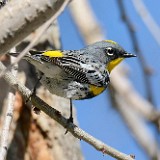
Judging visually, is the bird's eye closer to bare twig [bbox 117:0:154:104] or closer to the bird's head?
the bird's head

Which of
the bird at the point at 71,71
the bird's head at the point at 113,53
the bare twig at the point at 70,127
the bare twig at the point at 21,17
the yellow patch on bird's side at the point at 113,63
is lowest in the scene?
the bare twig at the point at 21,17

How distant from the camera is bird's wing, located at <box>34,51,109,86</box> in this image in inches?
93.5

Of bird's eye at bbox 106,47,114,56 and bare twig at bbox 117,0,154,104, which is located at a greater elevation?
bird's eye at bbox 106,47,114,56

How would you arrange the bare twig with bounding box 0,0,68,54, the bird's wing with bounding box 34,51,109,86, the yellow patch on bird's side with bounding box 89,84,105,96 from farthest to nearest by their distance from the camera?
the yellow patch on bird's side with bounding box 89,84,105,96 < the bird's wing with bounding box 34,51,109,86 < the bare twig with bounding box 0,0,68,54

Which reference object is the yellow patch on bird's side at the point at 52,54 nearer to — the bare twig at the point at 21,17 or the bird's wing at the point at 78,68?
the bird's wing at the point at 78,68

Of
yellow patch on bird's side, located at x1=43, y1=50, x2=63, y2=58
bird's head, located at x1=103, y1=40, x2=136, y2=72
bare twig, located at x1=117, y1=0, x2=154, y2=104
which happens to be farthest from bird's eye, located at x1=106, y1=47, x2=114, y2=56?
yellow patch on bird's side, located at x1=43, y1=50, x2=63, y2=58

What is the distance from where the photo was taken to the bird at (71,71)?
2.36 meters

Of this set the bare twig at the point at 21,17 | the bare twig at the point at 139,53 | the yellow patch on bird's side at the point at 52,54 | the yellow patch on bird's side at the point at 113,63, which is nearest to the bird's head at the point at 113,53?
the yellow patch on bird's side at the point at 113,63

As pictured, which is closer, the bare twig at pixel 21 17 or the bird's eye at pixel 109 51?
the bare twig at pixel 21 17

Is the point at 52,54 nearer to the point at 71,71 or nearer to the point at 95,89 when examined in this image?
the point at 71,71

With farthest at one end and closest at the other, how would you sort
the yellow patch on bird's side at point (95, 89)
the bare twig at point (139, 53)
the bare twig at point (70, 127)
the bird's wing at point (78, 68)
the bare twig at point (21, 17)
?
the yellow patch on bird's side at point (95, 89) < the bird's wing at point (78, 68) < the bare twig at point (139, 53) < the bare twig at point (70, 127) < the bare twig at point (21, 17)

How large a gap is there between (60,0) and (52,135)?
2.33 meters

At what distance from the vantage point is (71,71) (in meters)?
2.49

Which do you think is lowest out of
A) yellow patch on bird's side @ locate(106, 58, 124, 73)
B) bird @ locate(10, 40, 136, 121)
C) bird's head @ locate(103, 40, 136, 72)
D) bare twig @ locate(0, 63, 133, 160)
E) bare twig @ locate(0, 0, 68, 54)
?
bare twig @ locate(0, 0, 68, 54)
